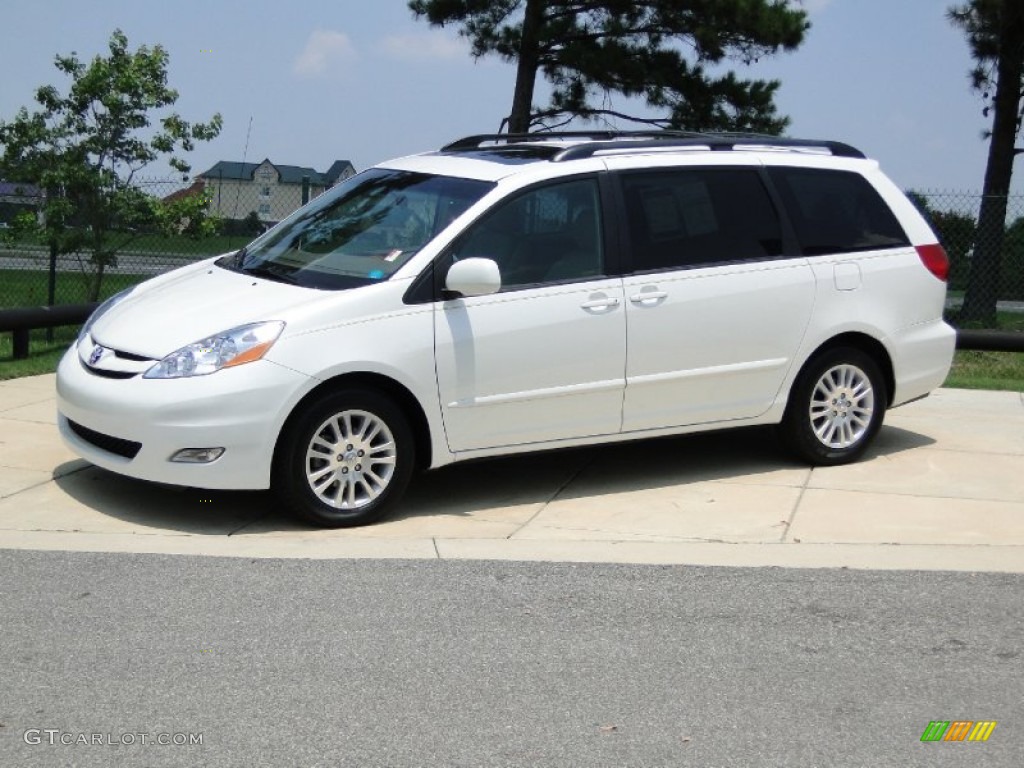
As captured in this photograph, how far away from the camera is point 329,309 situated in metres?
6.78

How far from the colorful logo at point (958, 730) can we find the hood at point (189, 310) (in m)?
3.55

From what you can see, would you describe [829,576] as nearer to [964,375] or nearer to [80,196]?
[964,375]

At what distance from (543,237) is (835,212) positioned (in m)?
1.96

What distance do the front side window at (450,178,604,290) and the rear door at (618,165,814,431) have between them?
0.22 m

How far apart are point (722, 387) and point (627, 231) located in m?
1.02

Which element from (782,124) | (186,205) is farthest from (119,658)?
(782,124)

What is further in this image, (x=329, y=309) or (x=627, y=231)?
(x=627, y=231)

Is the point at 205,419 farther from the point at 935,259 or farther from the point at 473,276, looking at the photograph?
the point at 935,259

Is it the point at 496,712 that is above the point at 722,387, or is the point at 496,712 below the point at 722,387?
below

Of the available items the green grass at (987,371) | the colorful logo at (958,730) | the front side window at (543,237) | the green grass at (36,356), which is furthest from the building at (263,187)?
the colorful logo at (958,730)

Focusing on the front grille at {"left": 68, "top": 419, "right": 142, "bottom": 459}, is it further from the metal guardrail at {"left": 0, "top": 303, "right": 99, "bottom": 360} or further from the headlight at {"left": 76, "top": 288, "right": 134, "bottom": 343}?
the metal guardrail at {"left": 0, "top": 303, "right": 99, "bottom": 360}

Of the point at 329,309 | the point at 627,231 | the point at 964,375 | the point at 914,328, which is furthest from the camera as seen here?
the point at 964,375

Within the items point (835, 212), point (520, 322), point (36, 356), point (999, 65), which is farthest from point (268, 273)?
point (999, 65)

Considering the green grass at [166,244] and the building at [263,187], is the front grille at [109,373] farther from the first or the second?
the green grass at [166,244]
